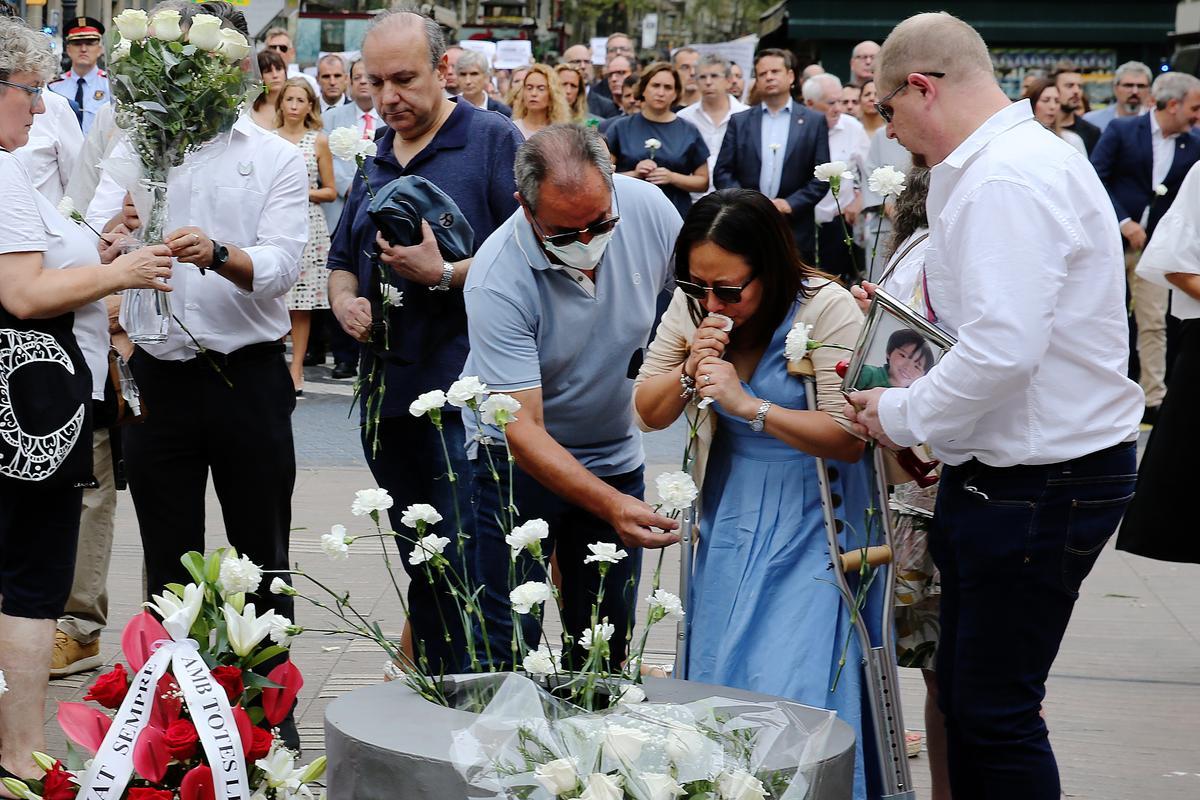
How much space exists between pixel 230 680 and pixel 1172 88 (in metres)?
9.84

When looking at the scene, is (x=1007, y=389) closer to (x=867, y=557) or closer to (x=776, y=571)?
(x=867, y=557)

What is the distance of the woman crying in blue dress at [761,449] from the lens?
3.41 m

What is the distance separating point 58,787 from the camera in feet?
8.71

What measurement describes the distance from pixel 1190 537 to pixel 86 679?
3856 millimetres

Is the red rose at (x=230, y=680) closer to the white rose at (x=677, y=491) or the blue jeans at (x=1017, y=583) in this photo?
the white rose at (x=677, y=491)

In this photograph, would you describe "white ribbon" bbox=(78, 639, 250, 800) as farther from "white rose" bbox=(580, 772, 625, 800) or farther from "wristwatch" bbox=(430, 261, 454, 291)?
"wristwatch" bbox=(430, 261, 454, 291)

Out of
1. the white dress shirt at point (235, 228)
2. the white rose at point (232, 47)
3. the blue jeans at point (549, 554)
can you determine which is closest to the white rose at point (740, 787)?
the blue jeans at point (549, 554)

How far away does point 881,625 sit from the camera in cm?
356

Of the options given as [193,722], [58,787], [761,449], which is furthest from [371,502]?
[761,449]

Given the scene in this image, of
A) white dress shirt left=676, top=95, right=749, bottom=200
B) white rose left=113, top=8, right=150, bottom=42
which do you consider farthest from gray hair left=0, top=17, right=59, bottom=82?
white dress shirt left=676, top=95, right=749, bottom=200

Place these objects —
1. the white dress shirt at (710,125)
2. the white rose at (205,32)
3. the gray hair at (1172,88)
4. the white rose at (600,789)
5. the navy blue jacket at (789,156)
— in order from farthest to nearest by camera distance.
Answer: the white dress shirt at (710,125)
the navy blue jacket at (789,156)
the gray hair at (1172,88)
the white rose at (205,32)
the white rose at (600,789)

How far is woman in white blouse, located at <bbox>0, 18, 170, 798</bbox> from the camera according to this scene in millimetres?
4043

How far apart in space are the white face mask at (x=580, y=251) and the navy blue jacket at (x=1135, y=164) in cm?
814

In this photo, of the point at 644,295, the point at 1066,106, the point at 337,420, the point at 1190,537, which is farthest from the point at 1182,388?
the point at 1066,106
